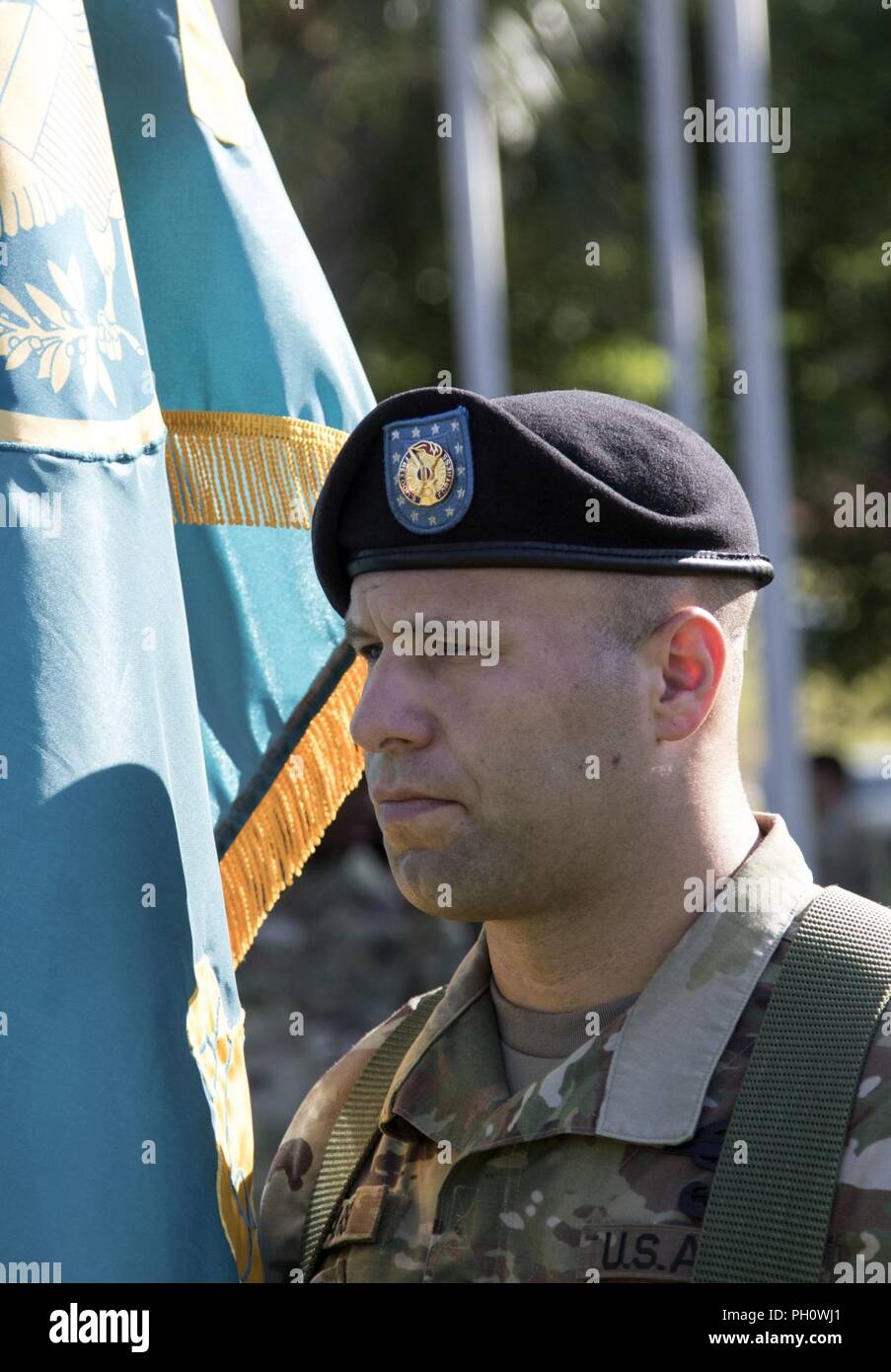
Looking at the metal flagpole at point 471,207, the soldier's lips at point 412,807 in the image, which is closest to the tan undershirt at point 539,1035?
the soldier's lips at point 412,807

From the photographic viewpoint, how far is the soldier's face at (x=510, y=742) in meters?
1.75

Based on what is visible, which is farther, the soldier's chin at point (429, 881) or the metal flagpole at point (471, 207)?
the metal flagpole at point (471, 207)

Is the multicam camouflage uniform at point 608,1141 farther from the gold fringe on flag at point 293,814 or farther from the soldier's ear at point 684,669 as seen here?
the gold fringe on flag at point 293,814

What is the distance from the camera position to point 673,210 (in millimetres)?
8391

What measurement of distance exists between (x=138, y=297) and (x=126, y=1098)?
3.08 feet

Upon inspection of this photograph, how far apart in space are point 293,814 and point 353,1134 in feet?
1.47

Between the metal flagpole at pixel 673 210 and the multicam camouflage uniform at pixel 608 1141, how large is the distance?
6394 millimetres

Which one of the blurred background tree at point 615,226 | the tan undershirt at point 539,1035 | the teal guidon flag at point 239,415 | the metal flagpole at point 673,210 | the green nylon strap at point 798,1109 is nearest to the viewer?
the green nylon strap at point 798,1109

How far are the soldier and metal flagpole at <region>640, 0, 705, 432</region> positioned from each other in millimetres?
6345

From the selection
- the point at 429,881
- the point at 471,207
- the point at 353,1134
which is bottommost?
the point at 353,1134

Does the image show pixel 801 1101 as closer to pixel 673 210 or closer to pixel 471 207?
pixel 471 207

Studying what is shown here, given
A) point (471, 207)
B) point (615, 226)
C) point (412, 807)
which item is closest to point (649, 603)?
point (412, 807)

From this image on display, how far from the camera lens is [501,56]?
1155cm
